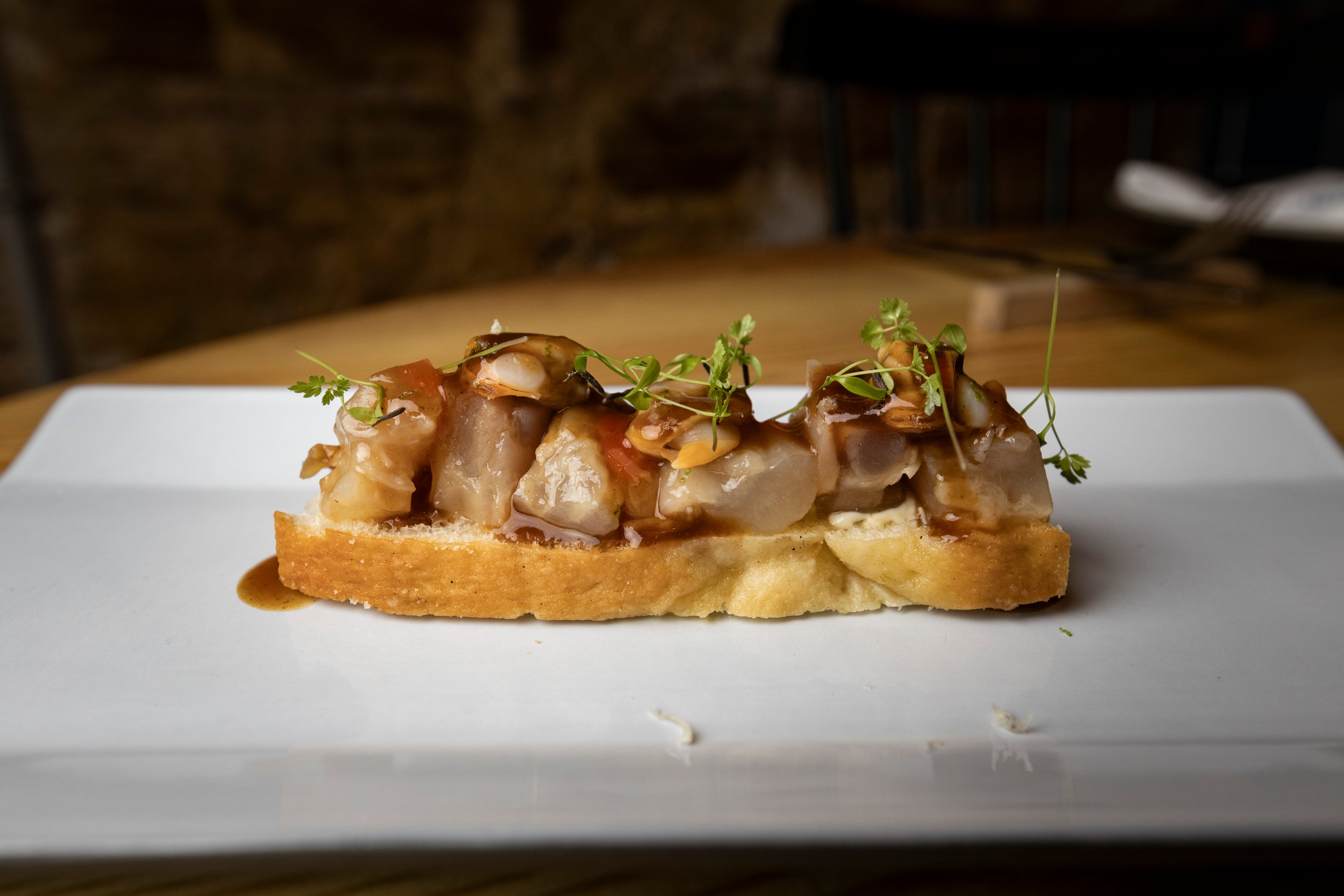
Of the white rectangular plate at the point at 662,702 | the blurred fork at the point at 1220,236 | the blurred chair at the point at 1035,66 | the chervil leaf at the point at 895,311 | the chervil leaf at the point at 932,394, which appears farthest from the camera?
the blurred chair at the point at 1035,66

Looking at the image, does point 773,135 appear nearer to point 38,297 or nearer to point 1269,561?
point 38,297

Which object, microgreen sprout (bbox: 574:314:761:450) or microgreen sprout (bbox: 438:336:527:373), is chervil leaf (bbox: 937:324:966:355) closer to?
microgreen sprout (bbox: 574:314:761:450)

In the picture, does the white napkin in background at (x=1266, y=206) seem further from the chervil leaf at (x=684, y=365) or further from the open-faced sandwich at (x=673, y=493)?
the chervil leaf at (x=684, y=365)

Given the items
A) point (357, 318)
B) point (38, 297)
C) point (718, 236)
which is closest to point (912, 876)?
point (357, 318)

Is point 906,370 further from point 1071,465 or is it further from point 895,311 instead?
point 1071,465

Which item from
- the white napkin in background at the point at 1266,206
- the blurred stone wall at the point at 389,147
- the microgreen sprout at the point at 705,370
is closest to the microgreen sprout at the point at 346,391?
the microgreen sprout at the point at 705,370

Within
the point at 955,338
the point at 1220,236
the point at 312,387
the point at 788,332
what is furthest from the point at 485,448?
the point at 1220,236

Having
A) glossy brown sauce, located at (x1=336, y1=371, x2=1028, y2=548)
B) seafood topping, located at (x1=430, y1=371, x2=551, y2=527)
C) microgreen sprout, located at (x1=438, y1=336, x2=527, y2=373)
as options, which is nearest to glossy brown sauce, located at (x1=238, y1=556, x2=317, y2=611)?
glossy brown sauce, located at (x1=336, y1=371, x2=1028, y2=548)
